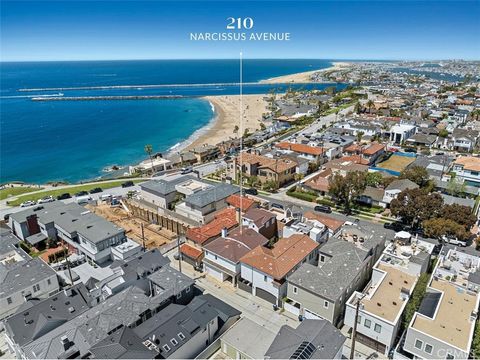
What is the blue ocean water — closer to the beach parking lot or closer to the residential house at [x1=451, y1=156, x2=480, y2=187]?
the beach parking lot

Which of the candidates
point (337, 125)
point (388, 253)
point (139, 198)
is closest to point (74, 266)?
point (139, 198)

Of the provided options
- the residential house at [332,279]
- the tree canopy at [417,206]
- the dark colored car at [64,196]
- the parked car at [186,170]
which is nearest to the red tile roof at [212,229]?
the residential house at [332,279]

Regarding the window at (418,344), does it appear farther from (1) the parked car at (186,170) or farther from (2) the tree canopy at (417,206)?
(1) the parked car at (186,170)

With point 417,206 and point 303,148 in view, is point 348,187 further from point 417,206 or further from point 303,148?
point 303,148

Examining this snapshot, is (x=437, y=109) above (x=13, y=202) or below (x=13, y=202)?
A: above

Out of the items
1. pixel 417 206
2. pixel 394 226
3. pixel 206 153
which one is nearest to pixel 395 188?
pixel 394 226

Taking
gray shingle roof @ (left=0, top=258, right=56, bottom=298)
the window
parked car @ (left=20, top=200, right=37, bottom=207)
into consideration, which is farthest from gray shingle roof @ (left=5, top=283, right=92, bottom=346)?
parked car @ (left=20, top=200, right=37, bottom=207)

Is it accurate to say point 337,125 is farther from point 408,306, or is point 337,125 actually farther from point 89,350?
point 89,350
